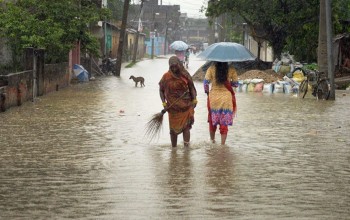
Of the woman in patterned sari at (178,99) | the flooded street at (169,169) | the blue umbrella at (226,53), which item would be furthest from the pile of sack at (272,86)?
the woman in patterned sari at (178,99)

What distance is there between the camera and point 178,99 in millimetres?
12359

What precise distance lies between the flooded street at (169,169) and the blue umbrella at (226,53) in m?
1.35

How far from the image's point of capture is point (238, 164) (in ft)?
35.2

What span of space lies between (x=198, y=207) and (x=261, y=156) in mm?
4149

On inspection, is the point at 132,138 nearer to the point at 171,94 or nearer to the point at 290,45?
the point at 171,94

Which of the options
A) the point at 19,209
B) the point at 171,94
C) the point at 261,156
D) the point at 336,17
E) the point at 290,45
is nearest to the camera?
the point at 19,209

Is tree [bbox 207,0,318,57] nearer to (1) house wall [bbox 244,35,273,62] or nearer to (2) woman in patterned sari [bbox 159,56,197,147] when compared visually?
(1) house wall [bbox 244,35,273,62]

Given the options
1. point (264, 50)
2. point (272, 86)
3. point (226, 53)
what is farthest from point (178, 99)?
point (264, 50)

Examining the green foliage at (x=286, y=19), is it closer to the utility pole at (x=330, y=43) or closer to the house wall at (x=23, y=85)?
the house wall at (x=23, y=85)

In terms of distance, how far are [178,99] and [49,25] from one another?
17500 mm

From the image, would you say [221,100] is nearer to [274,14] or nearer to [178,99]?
[178,99]

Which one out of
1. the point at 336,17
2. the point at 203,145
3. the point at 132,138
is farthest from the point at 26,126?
the point at 336,17

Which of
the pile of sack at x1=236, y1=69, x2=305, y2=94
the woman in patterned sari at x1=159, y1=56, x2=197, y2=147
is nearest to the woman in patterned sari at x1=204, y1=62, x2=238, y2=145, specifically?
the woman in patterned sari at x1=159, y1=56, x2=197, y2=147

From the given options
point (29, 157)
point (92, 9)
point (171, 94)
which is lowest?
point (29, 157)
